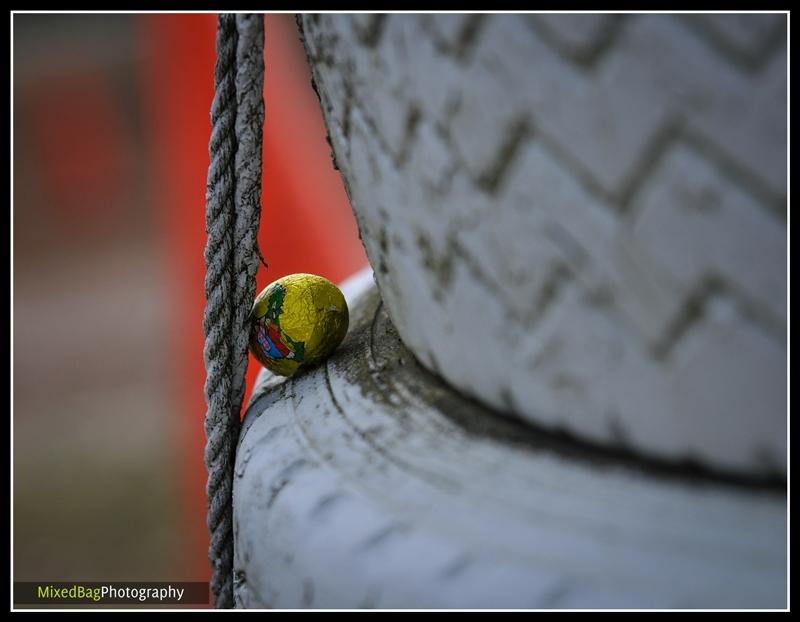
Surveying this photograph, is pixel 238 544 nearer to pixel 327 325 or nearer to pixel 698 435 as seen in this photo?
pixel 327 325

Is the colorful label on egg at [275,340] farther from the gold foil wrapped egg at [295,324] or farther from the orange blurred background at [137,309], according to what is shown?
the orange blurred background at [137,309]

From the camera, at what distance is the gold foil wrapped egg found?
1.90 ft

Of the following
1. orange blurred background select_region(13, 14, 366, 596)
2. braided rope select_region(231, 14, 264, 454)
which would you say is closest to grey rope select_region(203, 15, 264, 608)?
braided rope select_region(231, 14, 264, 454)

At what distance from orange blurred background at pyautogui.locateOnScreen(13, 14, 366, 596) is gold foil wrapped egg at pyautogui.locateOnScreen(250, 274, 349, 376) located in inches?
33.2

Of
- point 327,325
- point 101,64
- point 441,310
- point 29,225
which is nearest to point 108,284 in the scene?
point 29,225

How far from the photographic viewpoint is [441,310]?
1.46ft

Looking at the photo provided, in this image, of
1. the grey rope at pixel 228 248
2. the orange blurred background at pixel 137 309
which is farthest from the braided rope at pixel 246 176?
the orange blurred background at pixel 137 309

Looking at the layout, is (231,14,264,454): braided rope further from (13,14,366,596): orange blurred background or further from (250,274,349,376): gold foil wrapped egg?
(13,14,366,596): orange blurred background

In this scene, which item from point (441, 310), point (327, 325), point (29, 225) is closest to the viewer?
point (441, 310)

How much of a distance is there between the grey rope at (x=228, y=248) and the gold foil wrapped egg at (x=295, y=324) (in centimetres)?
2

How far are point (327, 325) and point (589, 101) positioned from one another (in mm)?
305

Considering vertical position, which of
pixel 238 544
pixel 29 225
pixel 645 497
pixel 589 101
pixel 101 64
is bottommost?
pixel 29 225

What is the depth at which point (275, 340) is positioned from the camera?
1.90 ft

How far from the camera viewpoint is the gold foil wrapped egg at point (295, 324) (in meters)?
0.58
